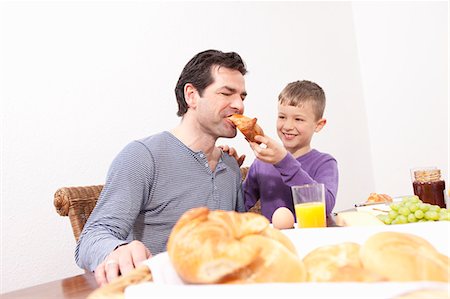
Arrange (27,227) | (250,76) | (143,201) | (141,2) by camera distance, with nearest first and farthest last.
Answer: (143,201) → (27,227) → (141,2) → (250,76)

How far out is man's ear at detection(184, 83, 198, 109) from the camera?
1.70 m

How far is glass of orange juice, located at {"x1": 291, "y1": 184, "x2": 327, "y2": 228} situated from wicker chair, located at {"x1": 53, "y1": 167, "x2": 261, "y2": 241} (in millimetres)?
613

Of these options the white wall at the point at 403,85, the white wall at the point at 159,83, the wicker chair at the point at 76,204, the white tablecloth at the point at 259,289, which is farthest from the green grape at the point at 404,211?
the white wall at the point at 403,85

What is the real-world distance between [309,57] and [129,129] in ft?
6.02


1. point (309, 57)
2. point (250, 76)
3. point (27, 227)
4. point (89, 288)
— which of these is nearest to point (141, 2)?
point (250, 76)

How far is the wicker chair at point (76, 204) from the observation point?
1.35 metres

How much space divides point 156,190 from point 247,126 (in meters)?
0.34

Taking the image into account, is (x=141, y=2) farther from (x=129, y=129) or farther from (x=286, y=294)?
(x=286, y=294)

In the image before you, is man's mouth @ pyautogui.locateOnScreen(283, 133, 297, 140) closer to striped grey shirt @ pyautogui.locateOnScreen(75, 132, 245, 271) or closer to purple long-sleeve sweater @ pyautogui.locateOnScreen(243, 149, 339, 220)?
purple long-sleeve sweater @ pyautogui.locateOnScreen(243, 149, 339, 220)

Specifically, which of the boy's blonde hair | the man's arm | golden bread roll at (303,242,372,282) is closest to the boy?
the boy's blonde hair

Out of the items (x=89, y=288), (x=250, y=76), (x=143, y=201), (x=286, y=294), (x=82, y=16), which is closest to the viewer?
(x=286, y=294)

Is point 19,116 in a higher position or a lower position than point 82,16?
lower

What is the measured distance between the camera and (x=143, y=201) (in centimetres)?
147

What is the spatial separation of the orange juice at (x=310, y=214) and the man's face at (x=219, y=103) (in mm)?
606
